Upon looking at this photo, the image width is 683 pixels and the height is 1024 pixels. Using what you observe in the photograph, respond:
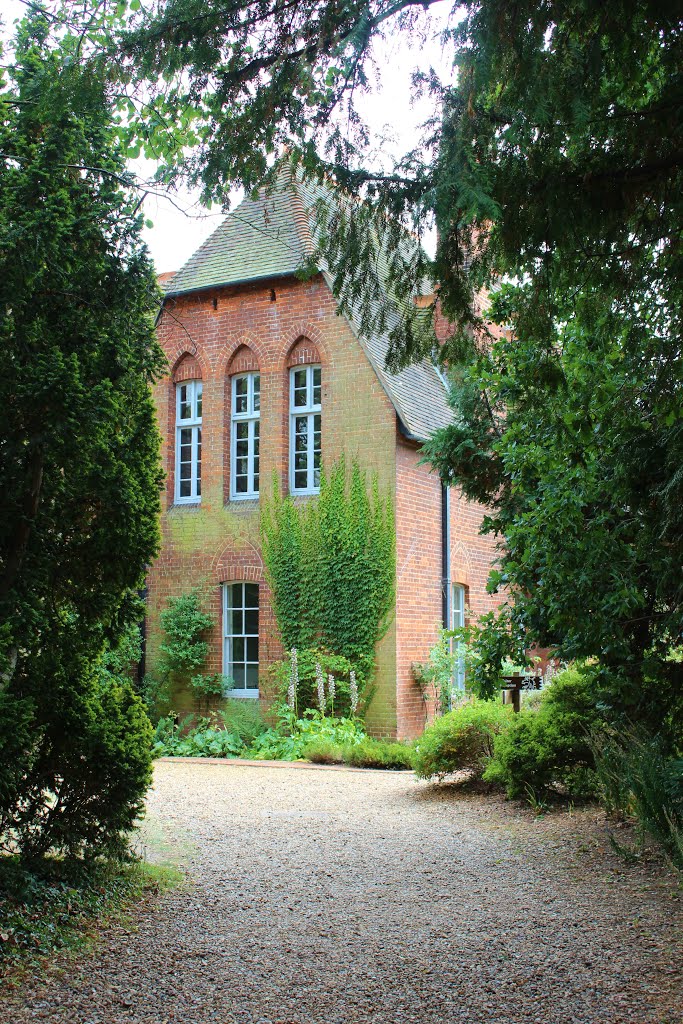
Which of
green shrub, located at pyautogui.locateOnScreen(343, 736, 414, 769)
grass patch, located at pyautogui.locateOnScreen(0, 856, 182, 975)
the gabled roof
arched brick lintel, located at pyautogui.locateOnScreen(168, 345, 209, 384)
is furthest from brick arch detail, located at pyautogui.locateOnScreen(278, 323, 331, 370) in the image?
grass patch, located at pyautogui.locateOnScreen(0, 856, 182, 975)

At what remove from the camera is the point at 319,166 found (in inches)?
172

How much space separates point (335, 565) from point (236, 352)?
4.33m

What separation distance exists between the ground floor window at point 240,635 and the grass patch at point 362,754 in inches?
107

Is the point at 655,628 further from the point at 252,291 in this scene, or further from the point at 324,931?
the point at 252,291

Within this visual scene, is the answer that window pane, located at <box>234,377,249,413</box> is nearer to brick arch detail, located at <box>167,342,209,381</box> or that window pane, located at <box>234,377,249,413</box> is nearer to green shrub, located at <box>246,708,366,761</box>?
brick arch detail, located at <box>167,342,209,381</box>

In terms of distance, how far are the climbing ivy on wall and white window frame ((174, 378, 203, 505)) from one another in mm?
1905

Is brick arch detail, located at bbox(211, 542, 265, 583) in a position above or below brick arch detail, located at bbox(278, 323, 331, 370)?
below

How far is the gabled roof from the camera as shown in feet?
49.1

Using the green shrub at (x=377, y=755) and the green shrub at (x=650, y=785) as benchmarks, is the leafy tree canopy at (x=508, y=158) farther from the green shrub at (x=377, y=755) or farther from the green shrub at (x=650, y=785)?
the green shrub at (x=377, y=755)

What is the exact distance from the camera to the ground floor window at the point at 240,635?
15758 mm

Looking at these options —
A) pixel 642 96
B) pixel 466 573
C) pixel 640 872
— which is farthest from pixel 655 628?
pixel 466 573

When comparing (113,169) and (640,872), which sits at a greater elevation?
(113,169)

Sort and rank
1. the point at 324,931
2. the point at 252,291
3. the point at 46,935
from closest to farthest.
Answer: the point at 46,935 → the point at 324,931 → the point at 252,291

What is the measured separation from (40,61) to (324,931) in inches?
219
